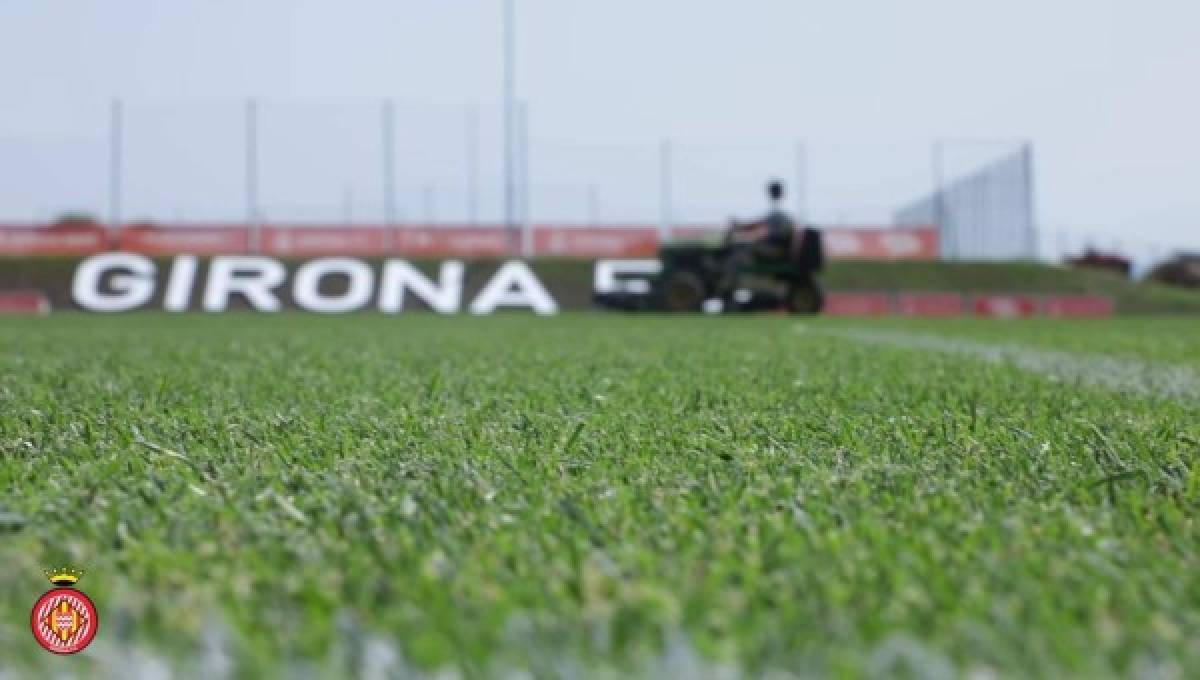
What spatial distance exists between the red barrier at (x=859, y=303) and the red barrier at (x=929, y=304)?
350 mm

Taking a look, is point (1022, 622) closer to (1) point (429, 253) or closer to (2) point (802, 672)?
(2) point (802, 672)

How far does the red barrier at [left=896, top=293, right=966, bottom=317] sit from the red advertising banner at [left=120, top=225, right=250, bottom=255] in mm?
14174

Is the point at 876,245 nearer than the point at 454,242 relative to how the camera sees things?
No

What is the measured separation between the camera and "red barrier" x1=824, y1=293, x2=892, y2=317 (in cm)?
2352

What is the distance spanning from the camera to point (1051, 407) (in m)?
3.09

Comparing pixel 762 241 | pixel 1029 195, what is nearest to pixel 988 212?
pixel 1029 195

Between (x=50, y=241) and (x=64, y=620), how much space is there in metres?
28.4

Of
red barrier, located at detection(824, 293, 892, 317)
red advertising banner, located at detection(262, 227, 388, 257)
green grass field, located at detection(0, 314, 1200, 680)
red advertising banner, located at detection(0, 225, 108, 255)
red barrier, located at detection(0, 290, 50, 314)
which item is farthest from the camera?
red advertising banner, located at detection(262, 227, 388, 257)

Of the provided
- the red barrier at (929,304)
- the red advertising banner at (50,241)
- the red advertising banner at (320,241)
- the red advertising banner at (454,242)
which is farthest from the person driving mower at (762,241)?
the red advertising banner at (50,241)

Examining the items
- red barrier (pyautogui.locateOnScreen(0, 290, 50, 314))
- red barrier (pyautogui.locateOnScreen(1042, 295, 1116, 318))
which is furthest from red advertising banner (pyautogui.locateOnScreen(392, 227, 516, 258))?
red barrier (pyautogui.locateOnScreen(1042, 295, 1116, 318))

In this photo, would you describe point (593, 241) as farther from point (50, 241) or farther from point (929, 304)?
point (50, 241)

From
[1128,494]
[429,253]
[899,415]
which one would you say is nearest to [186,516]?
[1128,494]

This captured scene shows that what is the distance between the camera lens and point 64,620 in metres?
1.01

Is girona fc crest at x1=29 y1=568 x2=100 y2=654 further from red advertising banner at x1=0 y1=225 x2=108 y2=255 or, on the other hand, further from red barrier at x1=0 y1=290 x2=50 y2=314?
red advertising banner at x1=0 y1=225 x2=108 y2=255
